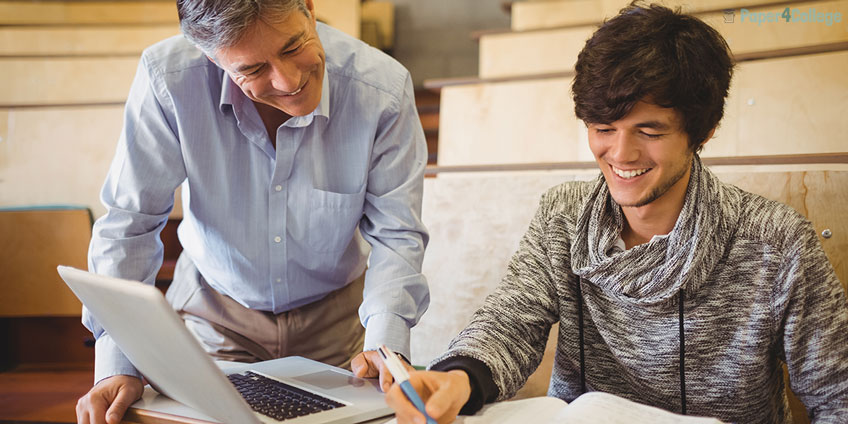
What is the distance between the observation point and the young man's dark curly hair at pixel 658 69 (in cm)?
76

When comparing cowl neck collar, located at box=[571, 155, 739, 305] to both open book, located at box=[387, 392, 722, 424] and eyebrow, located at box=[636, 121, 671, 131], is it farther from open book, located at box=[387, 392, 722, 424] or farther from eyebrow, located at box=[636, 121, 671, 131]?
open book, located at box=[387, 392, 722, 424]

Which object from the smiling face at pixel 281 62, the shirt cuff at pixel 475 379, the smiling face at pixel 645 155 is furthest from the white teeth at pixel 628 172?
the smiling face at pixel 281 62

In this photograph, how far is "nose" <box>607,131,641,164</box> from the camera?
791 mm

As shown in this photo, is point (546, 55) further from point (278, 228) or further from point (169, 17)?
point (169, 17)

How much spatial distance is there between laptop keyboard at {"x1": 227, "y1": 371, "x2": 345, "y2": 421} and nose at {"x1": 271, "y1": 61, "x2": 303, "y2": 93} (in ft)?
1.13

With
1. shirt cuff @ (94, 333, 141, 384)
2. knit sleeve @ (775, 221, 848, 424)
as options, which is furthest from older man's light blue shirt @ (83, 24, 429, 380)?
knit sleeve @ (775, 221, 848, 424)

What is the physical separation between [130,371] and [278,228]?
29cm

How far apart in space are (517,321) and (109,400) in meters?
0.46

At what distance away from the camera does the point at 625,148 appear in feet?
2.60

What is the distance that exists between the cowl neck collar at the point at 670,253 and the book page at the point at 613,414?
7.7 inches

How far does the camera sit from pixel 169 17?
323cm

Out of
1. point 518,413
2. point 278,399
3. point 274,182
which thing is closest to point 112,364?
point 278,399

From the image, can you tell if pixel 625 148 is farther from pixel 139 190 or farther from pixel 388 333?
pixel 139 190

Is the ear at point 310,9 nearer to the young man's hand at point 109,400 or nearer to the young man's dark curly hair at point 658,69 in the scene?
the young man's dark curly hair at point 658,69
